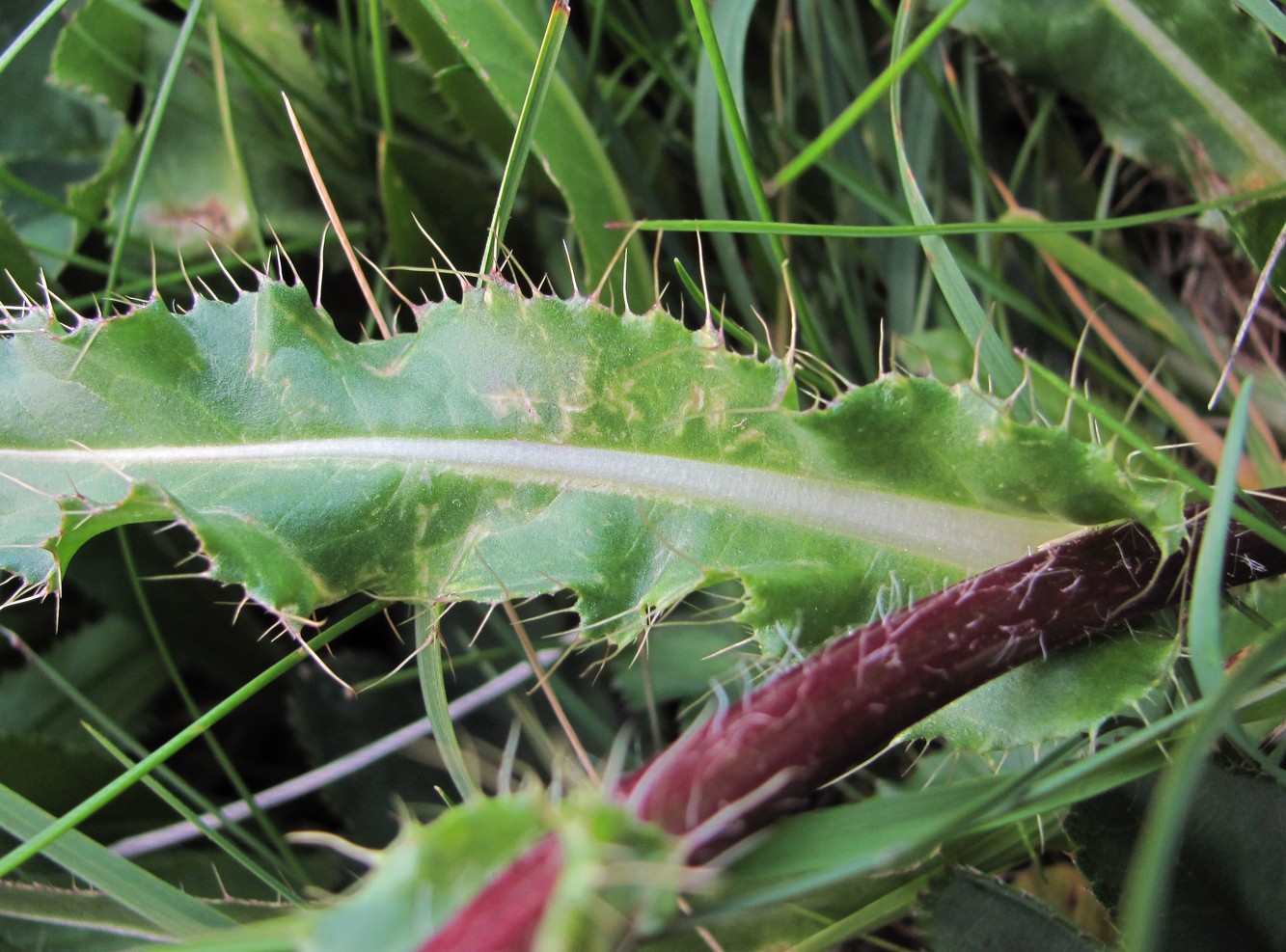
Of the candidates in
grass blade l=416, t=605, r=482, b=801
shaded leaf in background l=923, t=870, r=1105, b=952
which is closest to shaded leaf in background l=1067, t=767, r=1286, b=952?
shaded leaf in background l=923, t=870, r=1105, b=952

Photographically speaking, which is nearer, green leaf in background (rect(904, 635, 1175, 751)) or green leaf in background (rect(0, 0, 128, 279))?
green leaf in background (rect(904, 635, 1175, 751))

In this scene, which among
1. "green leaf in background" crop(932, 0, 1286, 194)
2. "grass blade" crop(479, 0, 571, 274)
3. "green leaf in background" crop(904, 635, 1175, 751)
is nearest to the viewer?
"green leaf in background" crop(904, 635, 1175, 751)

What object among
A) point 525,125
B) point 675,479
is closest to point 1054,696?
point 675,479

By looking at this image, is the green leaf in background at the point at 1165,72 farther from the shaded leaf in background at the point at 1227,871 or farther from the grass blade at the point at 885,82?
the shaded leaf in background at the point at 1227,871

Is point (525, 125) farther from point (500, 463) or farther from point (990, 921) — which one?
point (990, 921)

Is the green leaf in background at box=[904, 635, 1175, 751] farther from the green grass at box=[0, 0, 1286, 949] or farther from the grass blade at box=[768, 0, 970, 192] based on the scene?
the grass blade at box=[768, 0, 970, 192]

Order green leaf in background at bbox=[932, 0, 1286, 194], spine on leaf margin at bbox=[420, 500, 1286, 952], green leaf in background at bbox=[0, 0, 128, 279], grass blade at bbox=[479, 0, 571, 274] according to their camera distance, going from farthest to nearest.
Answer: green leaf in background at bbox=[0, 0, 128, 279], green leaf in background at bbox=[932, 0, 1286, 194], grass blade at bbox=[479, 0, 571, 274], spine on leaf margin at bbox=[420, 500, 1286, 952]

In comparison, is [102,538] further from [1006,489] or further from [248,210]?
[1006,489]

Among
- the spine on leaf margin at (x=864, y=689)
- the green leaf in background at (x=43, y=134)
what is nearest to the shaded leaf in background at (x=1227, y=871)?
the spine on leaf margin at (x=864, y=689)
